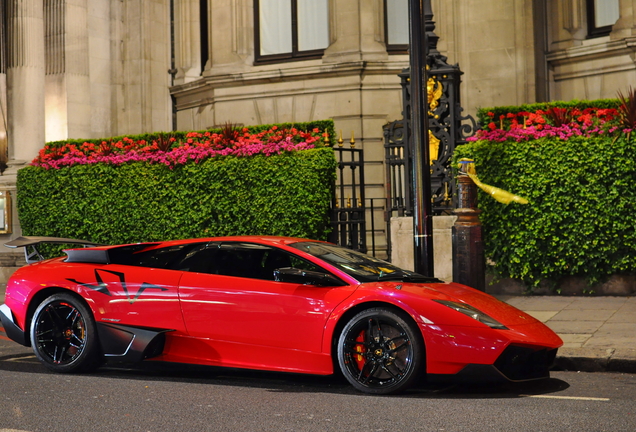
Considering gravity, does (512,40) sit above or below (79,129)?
above

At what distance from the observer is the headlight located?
20.9ft

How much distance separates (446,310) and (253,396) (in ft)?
5.23

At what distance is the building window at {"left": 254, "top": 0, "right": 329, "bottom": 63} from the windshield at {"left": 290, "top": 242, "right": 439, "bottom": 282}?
512 inches

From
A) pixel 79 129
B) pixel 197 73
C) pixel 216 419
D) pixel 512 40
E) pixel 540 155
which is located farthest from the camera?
pixel 197 73

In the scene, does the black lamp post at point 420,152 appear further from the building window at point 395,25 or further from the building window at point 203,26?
the building window at point 203,26

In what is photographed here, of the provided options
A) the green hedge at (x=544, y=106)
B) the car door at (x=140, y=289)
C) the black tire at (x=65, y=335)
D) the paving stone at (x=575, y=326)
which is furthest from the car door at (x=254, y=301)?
the green hedge at (x=544, y=106)

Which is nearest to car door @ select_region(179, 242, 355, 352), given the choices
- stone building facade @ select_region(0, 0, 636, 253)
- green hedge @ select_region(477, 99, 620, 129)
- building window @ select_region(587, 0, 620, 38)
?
green hedge @ select_region(477, 99, 620, 129)

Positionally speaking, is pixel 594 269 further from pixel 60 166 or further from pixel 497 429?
pixel 60 166

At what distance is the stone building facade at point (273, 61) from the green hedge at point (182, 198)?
307cm

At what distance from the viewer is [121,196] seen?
14531 millimetres

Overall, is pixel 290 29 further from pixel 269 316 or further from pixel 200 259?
pixel 269 316

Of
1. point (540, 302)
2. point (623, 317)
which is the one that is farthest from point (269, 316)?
point (540, 302)

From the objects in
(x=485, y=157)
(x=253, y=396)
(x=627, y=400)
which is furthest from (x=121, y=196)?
(x=627, y=400)

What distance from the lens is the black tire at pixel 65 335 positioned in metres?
7.51
